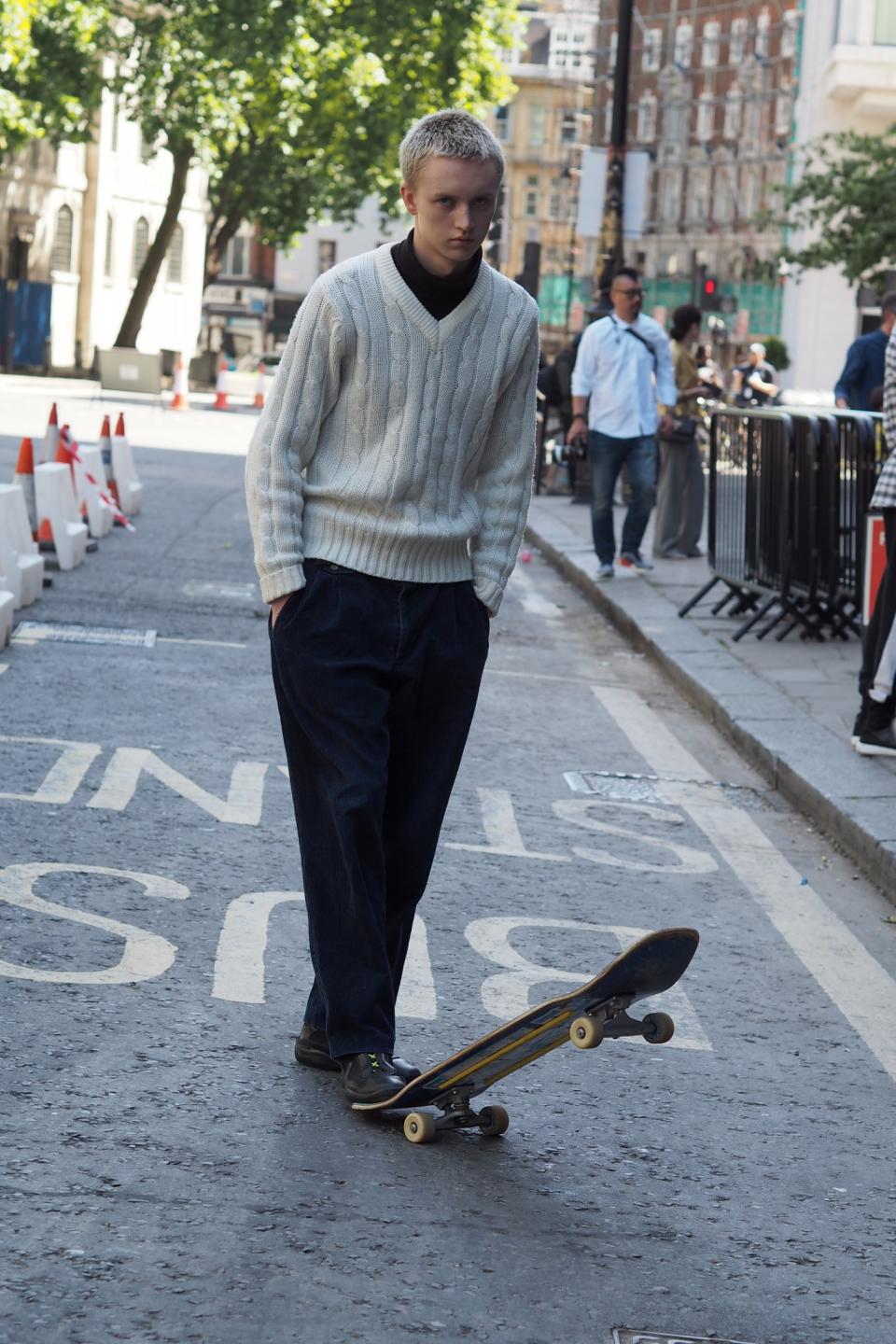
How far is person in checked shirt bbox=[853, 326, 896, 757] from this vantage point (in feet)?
27.2

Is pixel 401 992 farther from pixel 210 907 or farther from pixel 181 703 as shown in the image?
pixel 181 703

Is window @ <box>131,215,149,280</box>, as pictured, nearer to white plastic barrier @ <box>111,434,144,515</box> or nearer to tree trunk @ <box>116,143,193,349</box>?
tree trunk @ <box>116,143,193,349</box>

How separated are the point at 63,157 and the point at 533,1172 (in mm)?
59116

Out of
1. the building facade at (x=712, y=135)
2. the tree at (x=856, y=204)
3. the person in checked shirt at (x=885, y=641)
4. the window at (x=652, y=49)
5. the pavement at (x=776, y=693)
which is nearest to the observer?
the pavement at (x=776, y=693)

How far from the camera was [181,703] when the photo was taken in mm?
9531

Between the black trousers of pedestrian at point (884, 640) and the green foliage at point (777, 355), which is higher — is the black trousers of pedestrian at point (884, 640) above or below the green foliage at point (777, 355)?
below

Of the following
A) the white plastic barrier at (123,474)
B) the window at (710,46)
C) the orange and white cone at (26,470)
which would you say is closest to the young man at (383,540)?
the orange and white cone at (26,470)

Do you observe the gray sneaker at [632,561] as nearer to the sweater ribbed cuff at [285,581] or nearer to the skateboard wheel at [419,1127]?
the sweater ribbed cuff at [285,581]

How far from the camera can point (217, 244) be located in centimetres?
5388

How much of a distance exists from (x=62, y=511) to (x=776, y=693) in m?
5.67

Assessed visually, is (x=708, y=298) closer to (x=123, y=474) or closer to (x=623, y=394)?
(x=123, y=474)

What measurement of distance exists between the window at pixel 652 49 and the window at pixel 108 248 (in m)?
40.8

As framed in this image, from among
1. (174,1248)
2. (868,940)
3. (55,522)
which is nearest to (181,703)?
(868,940)

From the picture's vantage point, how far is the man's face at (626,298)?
1498 cm
